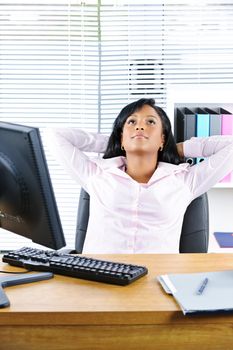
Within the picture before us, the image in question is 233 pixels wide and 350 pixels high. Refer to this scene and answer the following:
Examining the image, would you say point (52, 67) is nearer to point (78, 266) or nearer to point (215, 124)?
point (215, 124)

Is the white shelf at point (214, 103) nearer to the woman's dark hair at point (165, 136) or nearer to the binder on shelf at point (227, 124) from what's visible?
the binder on shelf at point (227, 124)

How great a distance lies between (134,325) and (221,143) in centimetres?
131

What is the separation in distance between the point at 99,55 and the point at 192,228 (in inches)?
60.1

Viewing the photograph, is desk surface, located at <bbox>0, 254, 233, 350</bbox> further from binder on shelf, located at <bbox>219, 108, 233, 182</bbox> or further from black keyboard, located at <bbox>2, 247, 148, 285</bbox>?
binder on shelf, located at <bbox>219, 108, 233, 182</bbox>

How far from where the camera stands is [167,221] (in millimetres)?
2168

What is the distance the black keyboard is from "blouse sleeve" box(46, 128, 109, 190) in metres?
0.70

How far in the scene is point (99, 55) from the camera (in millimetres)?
3305

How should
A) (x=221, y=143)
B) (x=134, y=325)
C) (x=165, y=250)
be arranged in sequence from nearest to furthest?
(x=134, y=325) → (x=165, y=250) → (x=221, y=143)

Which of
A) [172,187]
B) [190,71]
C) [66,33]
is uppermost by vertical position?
[66,33]

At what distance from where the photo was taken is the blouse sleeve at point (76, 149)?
91.4 inches

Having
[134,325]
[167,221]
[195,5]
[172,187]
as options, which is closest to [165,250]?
[167,221]

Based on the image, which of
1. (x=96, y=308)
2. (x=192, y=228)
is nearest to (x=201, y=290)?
(x=96, y=308)

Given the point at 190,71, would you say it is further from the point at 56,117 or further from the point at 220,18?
the point at 56,117

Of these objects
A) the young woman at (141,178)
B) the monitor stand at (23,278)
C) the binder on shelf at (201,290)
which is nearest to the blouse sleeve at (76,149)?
the young woman at (141,178)
